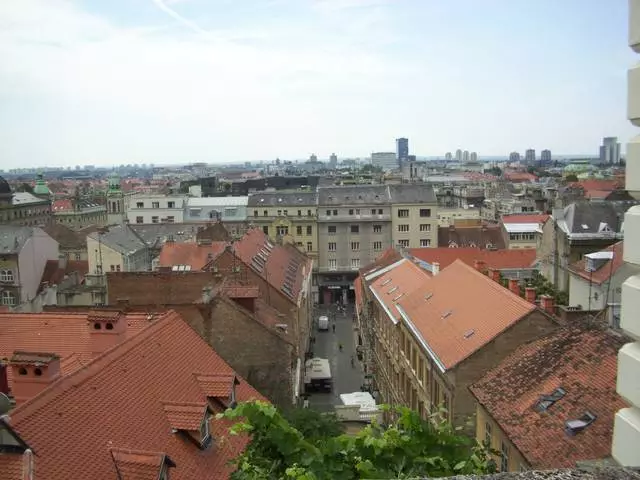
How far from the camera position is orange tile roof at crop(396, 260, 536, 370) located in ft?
86.8

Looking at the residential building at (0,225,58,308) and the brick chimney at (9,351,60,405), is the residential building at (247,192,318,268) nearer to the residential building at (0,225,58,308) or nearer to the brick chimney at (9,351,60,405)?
the residential building at (0,225,58,308)

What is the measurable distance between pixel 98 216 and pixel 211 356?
12678cm

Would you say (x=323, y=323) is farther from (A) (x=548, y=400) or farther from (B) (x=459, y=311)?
(A) (x=548, y=400)

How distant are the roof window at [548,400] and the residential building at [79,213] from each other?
412 feet

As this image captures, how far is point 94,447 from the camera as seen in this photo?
1373 centimetres

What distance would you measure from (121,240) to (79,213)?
76.0 metres

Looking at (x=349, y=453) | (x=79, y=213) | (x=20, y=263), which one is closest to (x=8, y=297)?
(x=20, y=263)

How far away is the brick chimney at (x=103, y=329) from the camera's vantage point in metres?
21.2

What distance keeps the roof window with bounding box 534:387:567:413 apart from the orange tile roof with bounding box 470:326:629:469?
126 mm

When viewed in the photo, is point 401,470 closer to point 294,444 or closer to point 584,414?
point 294,444

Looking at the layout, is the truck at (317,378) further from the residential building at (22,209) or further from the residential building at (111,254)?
the residential building at (22,209)

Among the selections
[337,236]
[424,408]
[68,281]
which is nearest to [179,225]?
[337,236]

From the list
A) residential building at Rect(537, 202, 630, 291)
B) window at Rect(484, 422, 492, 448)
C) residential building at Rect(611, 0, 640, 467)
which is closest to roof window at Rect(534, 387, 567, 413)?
window at Rect(484, 422, 492, 448)

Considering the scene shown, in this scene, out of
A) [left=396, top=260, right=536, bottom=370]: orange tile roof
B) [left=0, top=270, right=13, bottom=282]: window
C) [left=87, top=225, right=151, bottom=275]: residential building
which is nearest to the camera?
[left=396, top=260, right=536, bottom=370]: orange tile roof
